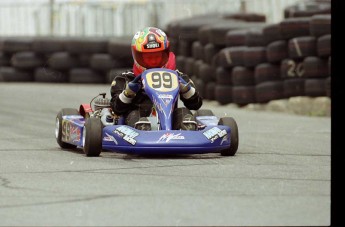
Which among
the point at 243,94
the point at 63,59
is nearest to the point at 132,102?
the point at 243,94

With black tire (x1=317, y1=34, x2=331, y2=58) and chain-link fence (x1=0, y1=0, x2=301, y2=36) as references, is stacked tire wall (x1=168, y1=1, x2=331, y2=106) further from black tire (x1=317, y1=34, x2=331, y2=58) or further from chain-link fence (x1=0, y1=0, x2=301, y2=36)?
chain-link fence (x1=0, y1=0, x2=301, y2=36)

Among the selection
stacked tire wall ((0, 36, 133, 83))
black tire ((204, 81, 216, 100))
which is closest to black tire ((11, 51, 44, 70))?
stacked tire wall ((0, 36, 133, 83))

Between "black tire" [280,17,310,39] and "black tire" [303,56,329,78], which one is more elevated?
"black tire" [280,17,310,39]

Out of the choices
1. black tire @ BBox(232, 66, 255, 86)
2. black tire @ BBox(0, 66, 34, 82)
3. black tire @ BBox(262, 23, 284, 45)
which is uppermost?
black tire @ BBox(262, 23, 284, 45)

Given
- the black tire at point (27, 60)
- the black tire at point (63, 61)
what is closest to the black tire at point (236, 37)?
the black tire at point (63, 61)

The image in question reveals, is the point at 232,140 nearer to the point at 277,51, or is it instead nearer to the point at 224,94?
the point at 277,51

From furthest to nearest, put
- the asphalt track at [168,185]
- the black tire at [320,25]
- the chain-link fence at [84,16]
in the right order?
the chain-link fence at [84,16]
the black tire at [320,25]
the asphalt track at [168,185]

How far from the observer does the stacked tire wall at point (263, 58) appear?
47.7ft

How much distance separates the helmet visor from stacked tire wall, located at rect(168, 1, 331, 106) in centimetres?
475

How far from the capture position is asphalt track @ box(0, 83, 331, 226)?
6230mm

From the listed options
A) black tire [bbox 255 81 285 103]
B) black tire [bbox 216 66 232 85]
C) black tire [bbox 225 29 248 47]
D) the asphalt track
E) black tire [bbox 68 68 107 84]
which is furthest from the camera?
black tire [bbox 68 68 107 84]

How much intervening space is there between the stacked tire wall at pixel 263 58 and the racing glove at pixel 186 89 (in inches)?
187

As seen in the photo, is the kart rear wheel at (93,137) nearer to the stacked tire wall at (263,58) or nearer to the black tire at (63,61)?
the stacked tire wall at (263,58)

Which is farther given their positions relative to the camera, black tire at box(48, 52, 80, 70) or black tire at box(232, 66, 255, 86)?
black tire at box(48, 52, 80, 70)
